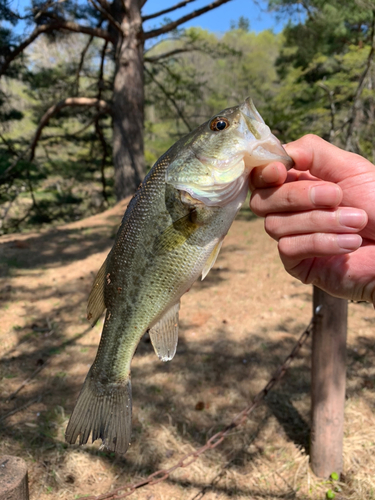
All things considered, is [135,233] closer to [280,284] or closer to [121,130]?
[280,284]

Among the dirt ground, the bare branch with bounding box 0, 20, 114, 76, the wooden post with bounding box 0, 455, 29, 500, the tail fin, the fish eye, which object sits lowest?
the dirt ground

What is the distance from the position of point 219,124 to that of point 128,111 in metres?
8.62

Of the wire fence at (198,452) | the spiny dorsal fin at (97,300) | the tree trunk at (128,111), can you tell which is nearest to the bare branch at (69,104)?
the tree trunk at (128,111)

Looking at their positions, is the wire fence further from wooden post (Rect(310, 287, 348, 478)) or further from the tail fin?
the tail fin

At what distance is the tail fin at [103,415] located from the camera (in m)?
1.48

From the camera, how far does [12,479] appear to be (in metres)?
1.66

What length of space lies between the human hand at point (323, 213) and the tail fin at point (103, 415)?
0.96 m

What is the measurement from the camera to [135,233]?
4.74 feet

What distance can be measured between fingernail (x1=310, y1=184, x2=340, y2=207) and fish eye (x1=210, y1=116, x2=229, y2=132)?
1.40 feet

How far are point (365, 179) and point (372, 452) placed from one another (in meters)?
2.73

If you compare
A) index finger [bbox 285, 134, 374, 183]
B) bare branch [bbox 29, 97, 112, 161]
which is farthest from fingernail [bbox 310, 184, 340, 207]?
bare branch [bbox 29, 97, 112, 161]

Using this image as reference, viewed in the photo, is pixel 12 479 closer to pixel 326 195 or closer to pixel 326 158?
pixel 326 195

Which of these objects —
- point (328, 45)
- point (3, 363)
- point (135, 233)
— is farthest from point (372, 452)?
point (328, 45)

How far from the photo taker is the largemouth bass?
138 centimetres
